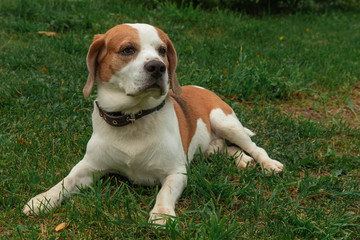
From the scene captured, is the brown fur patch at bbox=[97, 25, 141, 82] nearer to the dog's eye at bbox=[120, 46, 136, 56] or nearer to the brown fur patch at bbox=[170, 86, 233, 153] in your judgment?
the dog's eye at bbox=[120, 46, 136, 56]

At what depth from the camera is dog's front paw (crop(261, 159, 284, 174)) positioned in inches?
128

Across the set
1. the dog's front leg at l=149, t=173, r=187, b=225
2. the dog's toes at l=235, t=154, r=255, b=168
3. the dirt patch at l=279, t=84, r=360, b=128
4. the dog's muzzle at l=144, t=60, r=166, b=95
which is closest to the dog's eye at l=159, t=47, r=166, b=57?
the dog's muzzle at l=144, t=60, r=166, b=95

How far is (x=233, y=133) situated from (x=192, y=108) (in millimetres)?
457

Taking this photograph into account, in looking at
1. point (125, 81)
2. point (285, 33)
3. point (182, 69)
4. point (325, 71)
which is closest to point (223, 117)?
point (125, 81)

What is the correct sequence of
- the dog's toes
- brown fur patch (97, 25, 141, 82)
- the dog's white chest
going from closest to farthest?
brown fur patch (97, 25, 141, 82) < the dog's white chest < the dog's toes

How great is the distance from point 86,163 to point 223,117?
1.43m

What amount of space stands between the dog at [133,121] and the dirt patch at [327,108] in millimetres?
1968

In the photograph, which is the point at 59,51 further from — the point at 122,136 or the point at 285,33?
the point at 285,33

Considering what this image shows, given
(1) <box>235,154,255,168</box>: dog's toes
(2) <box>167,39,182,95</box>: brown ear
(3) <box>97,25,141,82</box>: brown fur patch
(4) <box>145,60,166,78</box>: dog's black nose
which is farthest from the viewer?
(1) <box>235,154,255,168</box>: dog's toes

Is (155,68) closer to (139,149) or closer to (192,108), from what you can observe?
(139,149)

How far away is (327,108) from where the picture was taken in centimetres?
498

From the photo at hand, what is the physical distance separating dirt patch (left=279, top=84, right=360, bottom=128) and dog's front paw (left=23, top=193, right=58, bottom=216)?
290 centimetres

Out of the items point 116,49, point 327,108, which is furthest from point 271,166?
point 327,108

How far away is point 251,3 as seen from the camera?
30.2 feet
